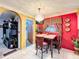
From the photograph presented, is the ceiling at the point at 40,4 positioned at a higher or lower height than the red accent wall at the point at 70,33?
higher

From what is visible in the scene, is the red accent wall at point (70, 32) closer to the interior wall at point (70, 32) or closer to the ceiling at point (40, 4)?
the interior wall at point (70, 32)

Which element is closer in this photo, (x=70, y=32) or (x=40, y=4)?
(x=40, y=4)

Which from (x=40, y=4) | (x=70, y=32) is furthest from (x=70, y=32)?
(x=40, y=4)

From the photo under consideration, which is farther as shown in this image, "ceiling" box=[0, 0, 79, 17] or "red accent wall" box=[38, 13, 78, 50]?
"red accent wall" box=[38, 13, 78, 50]

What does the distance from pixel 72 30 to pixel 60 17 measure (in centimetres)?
138

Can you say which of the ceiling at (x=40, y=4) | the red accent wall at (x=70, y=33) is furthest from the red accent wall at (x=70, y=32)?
the ceiling at (x=40, y=4)

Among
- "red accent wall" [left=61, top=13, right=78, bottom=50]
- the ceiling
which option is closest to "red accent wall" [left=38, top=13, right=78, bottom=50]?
"red accent wall" [left=61, top=13, right=78, bottom=50]

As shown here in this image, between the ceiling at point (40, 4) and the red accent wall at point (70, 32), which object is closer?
the ceiling at point (40, 4)

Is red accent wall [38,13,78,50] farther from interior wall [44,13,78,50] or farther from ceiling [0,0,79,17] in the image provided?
ceiling [0,0,79,17]

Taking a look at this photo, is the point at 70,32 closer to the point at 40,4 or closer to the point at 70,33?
the point at 70,33

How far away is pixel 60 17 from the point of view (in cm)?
611

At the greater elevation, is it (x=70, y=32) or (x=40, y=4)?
(x=40, y=4)

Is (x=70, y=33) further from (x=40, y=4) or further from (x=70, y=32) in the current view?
(x=40, y=4)

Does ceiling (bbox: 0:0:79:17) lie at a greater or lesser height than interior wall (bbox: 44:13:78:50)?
greater
